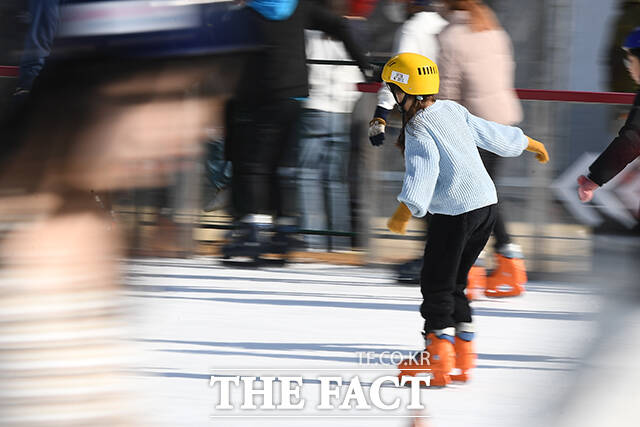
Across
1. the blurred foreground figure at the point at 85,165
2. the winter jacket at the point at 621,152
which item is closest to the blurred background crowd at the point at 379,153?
the winter jacket at the point at 621,152

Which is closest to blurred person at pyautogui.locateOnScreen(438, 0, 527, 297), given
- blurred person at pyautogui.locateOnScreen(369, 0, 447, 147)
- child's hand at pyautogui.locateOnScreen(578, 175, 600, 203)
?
blurred person at pyautogui.locateOnScreen(369, 0, 447, 147)

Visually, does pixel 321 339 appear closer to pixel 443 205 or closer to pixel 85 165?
pixel 443 205

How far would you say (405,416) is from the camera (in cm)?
321

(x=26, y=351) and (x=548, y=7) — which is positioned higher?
(x=548, y=7)

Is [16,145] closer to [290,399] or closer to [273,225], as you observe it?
[290,399]

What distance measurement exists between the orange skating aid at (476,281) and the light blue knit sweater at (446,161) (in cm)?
154

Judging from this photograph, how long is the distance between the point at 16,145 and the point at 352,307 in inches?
136

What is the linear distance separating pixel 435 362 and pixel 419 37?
2127 millimetres

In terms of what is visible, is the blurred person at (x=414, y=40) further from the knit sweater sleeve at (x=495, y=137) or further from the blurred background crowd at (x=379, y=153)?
the knit sweater sleeve at (x=495, y=137)

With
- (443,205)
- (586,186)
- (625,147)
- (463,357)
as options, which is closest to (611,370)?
(443,205)

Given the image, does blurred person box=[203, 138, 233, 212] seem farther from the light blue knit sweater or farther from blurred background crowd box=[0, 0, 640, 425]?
the light blue knit sweater

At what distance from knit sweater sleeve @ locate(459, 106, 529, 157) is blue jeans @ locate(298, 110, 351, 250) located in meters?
2.23

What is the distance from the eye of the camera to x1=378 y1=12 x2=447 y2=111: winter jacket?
5148mm

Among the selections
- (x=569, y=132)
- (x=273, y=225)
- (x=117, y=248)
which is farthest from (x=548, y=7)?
(x=117, y=248)
